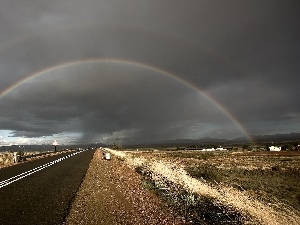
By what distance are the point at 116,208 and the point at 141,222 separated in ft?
7.06

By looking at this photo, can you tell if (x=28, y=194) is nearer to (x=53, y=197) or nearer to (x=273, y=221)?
(x=53, y=197)

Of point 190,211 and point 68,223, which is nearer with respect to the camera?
point 68,223

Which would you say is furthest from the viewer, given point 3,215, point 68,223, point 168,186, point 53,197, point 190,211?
point 168,186

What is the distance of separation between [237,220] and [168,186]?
707cm

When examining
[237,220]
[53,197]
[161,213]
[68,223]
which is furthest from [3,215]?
[237,220]

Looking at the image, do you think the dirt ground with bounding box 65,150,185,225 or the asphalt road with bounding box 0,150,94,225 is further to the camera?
the dirt ground with bounding box 65,150,185,225

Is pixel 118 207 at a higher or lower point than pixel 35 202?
lower

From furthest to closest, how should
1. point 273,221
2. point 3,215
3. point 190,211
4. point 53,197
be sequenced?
point 53,197, point 190,211, point 3,215, point 273,221

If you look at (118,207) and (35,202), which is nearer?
(118,207)

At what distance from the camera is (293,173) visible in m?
38.9

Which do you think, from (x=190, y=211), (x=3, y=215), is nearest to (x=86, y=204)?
(x=3, y=215)

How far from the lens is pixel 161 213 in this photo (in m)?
10.5

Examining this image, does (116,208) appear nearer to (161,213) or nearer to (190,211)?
(161,213)

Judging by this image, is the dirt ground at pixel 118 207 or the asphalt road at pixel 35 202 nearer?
the asphalt road at pixel 35 202
